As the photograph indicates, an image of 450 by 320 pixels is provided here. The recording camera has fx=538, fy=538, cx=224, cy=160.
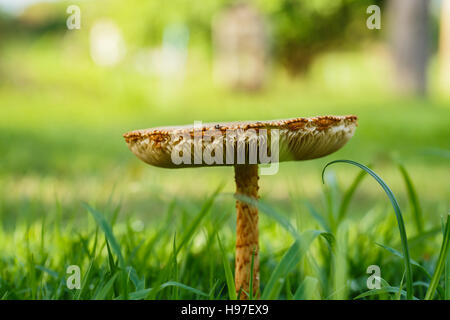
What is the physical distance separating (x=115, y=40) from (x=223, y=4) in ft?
17.8

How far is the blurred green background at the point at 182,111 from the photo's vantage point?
2.56 meters

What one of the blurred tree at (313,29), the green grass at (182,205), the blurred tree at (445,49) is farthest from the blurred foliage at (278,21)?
the green grass at (182,205)

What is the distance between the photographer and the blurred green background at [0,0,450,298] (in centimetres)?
256

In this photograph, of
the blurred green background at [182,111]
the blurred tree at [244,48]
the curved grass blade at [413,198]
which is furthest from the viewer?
the blurred tree at [244,48]

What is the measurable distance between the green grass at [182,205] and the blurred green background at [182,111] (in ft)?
0.07

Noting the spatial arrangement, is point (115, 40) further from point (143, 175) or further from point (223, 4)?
point (143, 175)

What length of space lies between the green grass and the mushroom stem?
0.06 meters

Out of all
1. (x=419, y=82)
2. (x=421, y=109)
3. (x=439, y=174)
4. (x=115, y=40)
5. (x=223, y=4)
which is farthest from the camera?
(x=115, y=40)

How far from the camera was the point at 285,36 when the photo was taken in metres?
17.0

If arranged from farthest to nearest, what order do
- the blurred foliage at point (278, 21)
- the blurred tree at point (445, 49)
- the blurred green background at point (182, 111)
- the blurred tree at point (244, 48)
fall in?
the blurred foliage at point (278, 21) → the blurred tree at point (445, 49) → the blurred tree at point (244, 48) → the blurred green background at point (182, 111)

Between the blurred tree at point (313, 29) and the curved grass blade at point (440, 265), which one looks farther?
the blurred tree at point (313, 29)

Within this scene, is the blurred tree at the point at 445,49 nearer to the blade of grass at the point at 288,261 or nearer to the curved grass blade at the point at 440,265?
the curved grass blade at the point at 440,265

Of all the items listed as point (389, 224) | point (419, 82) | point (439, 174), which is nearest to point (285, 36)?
point (419, 82)

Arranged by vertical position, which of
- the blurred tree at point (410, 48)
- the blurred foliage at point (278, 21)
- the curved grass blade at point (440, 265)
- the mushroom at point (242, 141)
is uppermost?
the blurred foliage at point (278, 21)
